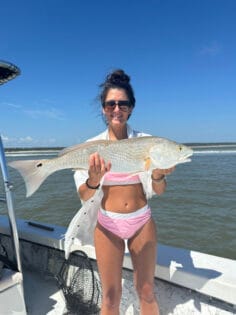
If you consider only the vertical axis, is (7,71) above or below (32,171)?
above

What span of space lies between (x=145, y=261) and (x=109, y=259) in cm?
27

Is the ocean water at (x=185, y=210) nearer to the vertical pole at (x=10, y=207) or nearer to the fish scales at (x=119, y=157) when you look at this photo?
the fish scales at (x=119, y=157)

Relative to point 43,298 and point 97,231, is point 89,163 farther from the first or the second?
point 43,298

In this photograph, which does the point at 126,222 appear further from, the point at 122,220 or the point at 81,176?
the point at 81,176

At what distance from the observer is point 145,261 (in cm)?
236

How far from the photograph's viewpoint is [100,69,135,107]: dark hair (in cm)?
244

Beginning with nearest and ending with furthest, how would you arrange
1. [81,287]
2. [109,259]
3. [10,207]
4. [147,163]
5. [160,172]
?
[147,163]
[160,172]
[109,259]
[10,207]
[81,287]

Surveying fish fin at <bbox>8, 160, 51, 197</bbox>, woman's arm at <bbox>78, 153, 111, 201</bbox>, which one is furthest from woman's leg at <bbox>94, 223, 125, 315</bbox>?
fish fin at <bbox>8, 160, 51, 197</bbox>

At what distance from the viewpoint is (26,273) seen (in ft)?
12.9

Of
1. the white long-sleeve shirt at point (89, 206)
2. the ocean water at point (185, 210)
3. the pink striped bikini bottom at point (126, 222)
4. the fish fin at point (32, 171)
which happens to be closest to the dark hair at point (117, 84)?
the white long-sleeve shirt at point (89, 206)

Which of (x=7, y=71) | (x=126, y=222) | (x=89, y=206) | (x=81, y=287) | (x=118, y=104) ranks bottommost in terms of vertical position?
(x=81, y=287)

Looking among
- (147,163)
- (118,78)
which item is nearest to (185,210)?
(118,78)

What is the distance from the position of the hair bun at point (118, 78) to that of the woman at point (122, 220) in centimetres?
1

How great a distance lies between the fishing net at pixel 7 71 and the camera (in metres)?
2.62
